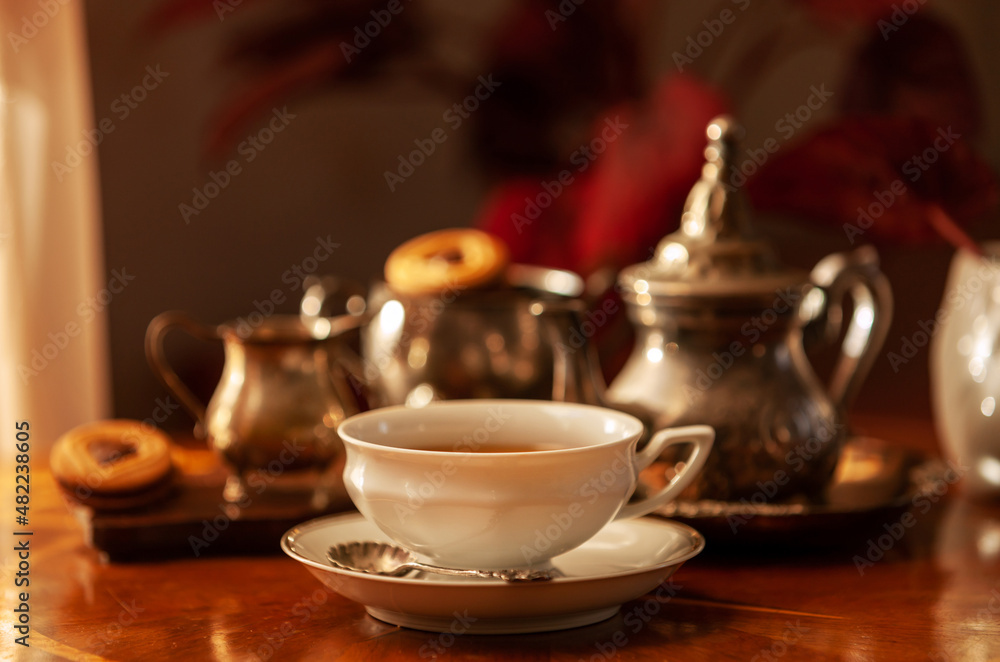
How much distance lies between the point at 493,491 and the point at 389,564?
0.11 m

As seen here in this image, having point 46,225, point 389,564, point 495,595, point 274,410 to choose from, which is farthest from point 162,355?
point 46,225

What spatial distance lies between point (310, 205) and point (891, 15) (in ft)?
3.47

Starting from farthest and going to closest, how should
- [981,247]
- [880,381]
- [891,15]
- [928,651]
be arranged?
[880,381] → [891,15] → [981,247] → [928,651]

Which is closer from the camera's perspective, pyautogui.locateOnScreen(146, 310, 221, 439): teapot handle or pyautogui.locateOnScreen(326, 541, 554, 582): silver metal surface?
pyautogui.locateOnScreen(326, 541, 554, 582): silver metal surface

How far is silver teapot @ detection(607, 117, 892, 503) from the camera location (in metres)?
0.78

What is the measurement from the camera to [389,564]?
65 centimetres

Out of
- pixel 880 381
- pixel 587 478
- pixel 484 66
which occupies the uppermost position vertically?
pixel 484 66

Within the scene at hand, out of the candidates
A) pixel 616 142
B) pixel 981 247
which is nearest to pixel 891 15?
pixel 616 142

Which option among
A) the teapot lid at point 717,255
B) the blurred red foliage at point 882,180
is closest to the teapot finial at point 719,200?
the teapot lid at point 717,255

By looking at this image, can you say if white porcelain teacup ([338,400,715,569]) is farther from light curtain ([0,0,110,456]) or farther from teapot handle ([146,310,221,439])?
light curtain ([0,0,110,456])

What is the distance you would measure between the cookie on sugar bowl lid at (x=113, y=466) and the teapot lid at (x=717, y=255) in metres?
0.42

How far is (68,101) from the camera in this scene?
5.76 feet

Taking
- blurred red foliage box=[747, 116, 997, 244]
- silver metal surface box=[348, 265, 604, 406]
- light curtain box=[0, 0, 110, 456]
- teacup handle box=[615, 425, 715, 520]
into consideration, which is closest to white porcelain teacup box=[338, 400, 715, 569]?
teacup handle box=[615, 425, 715, 520]

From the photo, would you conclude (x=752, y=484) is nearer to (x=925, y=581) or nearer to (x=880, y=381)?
(x=925, y=581)
